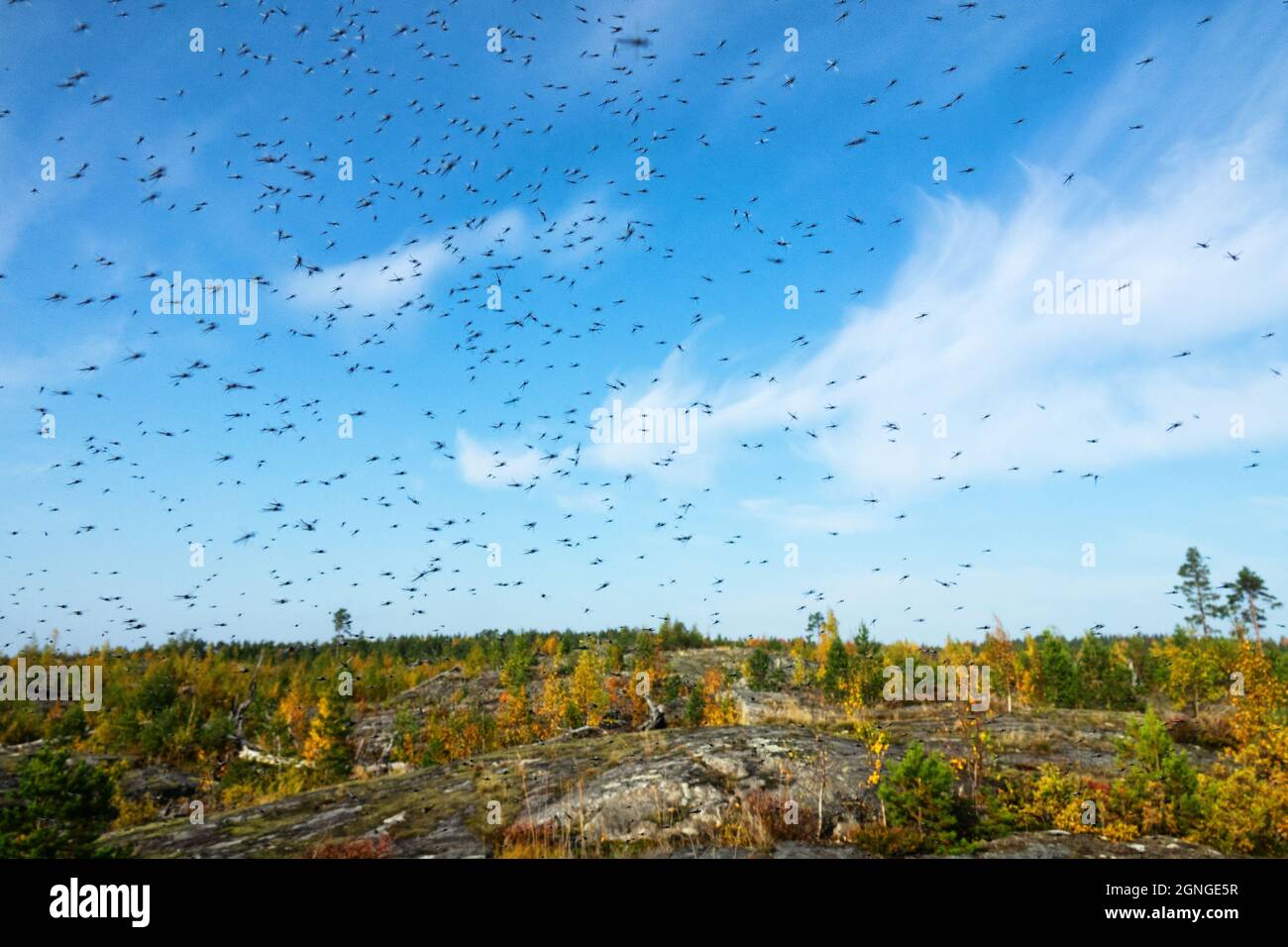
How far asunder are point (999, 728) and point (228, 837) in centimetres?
2944

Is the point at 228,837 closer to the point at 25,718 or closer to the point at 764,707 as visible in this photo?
the point at 764,707

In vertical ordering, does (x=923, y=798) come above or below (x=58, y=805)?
above

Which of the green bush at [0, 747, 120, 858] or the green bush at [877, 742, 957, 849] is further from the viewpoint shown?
the green bush at [0, 747, 120, 858]

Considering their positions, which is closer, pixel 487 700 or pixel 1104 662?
pixel 1104 662

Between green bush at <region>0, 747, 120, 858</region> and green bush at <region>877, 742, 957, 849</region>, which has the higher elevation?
green bush at <region>877, 742, 957, 849</region>

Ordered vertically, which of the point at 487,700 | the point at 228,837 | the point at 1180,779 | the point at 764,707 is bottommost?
the point at 487,700

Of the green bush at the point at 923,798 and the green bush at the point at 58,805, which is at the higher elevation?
the green bush at the point at 923,798

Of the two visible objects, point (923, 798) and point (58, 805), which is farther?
point (58, 805)

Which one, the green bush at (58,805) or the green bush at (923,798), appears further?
the green bush at (58,805)

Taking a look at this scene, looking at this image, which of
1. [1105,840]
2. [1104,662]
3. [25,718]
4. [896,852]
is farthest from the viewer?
[25,718]

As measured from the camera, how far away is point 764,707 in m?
37.9
